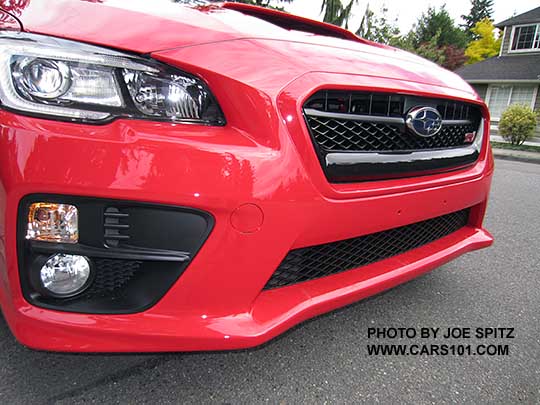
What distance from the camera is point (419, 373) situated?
1.55m

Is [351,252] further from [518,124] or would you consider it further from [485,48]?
[485,48]

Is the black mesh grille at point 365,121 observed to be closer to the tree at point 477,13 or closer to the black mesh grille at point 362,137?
the black mesh grille at point 362,137

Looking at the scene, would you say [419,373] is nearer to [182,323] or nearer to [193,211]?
[182,323]

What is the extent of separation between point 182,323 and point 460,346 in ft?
4.36

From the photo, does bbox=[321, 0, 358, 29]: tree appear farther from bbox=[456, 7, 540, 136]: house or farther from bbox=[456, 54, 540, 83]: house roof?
bbox=[456, 7, 540, 136]: house

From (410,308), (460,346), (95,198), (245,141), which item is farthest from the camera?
(410,308)

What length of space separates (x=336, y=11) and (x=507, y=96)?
1203 cm

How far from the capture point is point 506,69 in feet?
64.8

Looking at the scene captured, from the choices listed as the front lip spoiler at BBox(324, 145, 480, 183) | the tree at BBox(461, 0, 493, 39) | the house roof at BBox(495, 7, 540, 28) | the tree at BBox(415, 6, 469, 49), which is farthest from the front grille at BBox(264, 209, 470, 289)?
the tree at BBox(461, 0, 493, 39)

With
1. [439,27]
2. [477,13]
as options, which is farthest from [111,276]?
[477,13]

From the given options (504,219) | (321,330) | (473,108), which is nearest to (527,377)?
(321,330)

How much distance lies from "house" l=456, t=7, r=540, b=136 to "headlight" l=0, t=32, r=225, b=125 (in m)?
21.7

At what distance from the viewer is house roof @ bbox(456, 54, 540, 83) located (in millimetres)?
18781

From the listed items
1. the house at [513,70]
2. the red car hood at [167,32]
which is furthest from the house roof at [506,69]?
the red car hood at [167,32]
